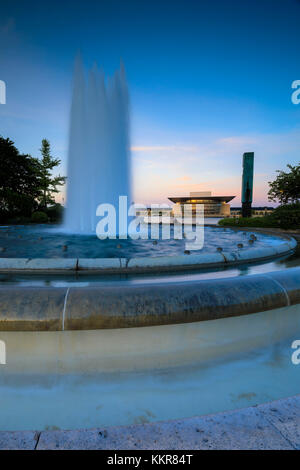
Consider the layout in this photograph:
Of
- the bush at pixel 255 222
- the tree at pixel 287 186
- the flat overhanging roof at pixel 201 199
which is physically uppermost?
the flat overhanging roof at pixel 201 199

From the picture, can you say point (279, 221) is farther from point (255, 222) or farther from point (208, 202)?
point (208, 202)

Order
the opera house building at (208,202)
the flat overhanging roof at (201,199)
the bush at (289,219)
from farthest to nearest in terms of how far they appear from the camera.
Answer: the flat overhanging roof at (201,199), the opera house building at (208,202), the bush at (289,219)

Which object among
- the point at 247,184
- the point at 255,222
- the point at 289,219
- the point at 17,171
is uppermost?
the point at 17,171

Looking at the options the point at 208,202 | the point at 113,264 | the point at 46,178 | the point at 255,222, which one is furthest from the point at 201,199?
the point at 113,264

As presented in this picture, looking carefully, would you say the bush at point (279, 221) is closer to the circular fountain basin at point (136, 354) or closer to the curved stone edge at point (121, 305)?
the circular fountain basin at point (136, 354)

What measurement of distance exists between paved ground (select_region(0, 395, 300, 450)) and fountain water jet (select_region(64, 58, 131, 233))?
11.0 meters

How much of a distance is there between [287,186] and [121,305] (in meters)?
26.6

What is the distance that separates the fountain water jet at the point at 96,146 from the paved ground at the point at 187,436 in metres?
11.0

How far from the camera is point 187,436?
137 centimetres

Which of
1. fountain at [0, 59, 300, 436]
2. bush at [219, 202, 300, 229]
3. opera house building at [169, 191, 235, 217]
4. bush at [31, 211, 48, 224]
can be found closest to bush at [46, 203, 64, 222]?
bush at [31, 211, 48, 224]

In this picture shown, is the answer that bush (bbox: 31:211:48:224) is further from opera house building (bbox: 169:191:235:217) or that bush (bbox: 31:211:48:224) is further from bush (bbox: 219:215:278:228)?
opera house building (bbox: 169:191:235:217)

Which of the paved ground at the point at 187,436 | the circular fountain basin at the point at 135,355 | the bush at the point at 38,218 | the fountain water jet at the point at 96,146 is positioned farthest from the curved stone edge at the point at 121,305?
the bush at the point at 38,218

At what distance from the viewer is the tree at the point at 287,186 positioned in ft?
78.9

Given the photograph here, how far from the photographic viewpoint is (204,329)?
2361 mm
